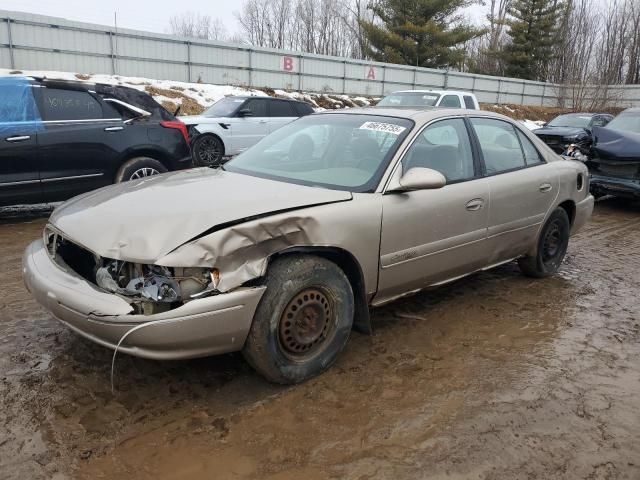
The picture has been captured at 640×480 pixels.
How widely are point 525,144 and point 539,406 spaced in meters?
2.61

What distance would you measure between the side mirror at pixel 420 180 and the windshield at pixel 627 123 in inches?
312

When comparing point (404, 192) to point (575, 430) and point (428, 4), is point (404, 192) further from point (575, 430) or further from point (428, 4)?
point (428, 4)

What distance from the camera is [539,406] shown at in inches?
117

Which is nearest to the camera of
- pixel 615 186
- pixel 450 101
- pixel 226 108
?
pixel 615 186

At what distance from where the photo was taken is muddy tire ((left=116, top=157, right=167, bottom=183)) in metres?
6.80

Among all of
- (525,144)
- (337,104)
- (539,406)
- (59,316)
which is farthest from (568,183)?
(337,104)

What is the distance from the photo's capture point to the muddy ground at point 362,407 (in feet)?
8.04

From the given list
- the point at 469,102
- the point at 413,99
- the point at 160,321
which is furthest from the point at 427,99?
the point at 160,321

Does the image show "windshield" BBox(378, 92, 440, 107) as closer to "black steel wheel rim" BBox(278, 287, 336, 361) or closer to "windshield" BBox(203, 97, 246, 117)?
"windshield" BBox(203, 97, 246, 117)

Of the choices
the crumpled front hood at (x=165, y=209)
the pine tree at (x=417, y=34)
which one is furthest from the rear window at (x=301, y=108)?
the pine tree at (x=417, y=34)

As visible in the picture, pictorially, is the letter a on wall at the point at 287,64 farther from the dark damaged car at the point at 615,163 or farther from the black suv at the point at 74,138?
the black suv at the point at 74,138

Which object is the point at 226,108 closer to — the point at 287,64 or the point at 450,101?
the point at 450,101

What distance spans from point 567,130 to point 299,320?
39.3 ft

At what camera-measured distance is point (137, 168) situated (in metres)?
6.90
